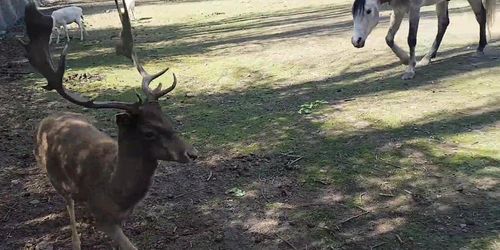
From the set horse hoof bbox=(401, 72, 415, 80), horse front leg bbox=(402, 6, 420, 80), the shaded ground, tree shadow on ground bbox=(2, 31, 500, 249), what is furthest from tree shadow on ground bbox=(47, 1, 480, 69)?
tree shadow on ground bbox=(2, 31, 500, 249)

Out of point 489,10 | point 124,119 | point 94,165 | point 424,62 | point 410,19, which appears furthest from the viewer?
point 489,10

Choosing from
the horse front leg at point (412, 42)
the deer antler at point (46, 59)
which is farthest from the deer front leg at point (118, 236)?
the horse front leg at point (412, 42)

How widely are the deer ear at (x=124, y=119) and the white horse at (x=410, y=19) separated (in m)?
5.67

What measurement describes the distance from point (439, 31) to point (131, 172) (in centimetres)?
737

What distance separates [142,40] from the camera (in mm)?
14102

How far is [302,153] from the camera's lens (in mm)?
5820

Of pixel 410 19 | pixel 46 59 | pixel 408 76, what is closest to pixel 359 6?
pixel 410 19

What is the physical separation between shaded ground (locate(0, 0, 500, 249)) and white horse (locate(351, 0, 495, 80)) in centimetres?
29

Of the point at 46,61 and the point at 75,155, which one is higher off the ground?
the point at 46,61

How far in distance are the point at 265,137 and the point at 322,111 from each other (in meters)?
1.16

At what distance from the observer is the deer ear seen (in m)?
3.36

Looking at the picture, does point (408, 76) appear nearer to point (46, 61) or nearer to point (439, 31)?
point (439, 31)

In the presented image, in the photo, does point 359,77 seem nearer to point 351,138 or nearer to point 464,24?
point 351,138

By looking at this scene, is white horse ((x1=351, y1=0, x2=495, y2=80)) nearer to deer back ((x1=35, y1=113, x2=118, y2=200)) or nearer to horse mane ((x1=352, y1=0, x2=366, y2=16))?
horse mane ((x1=352, y1=0, x2=366, y2=16))
